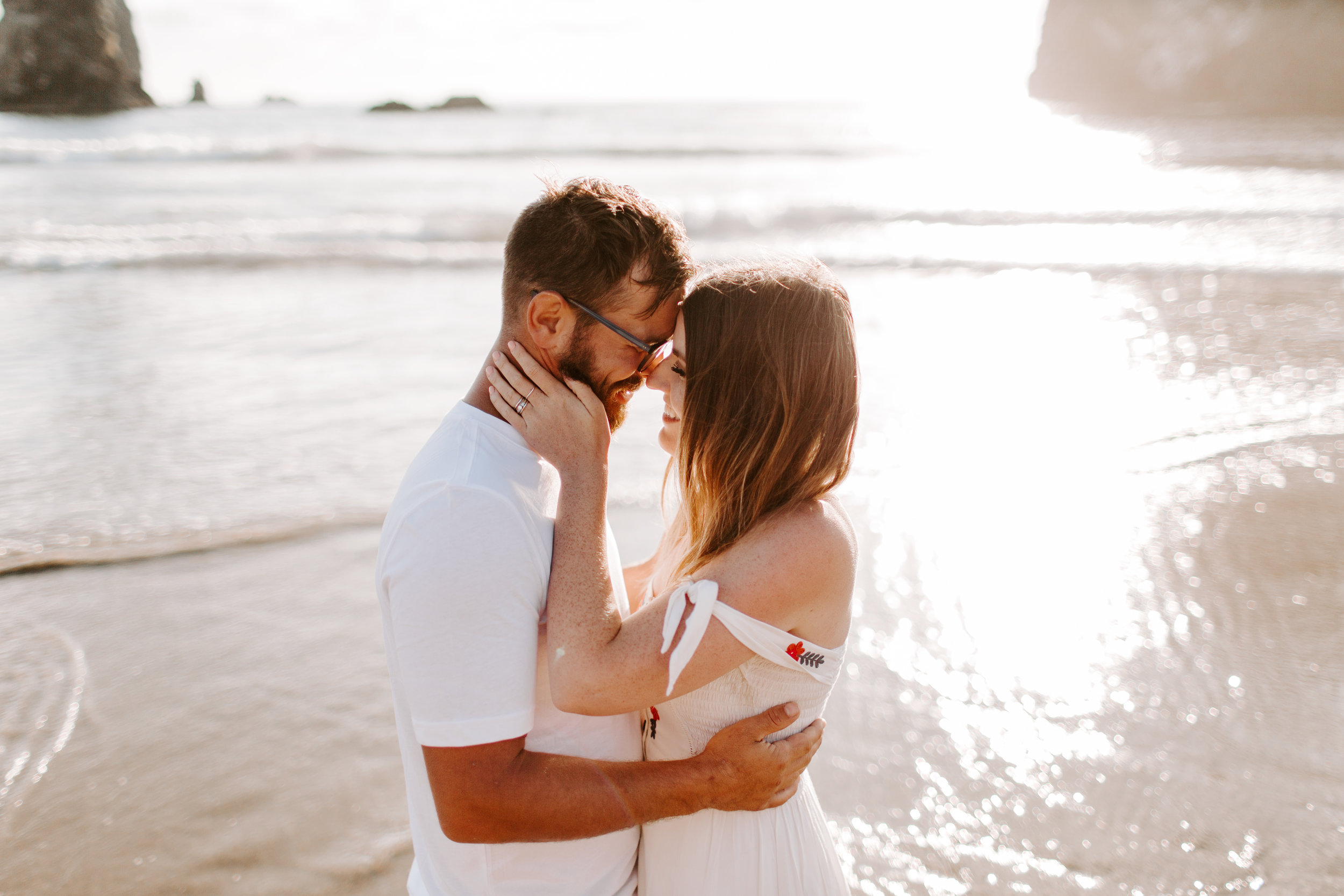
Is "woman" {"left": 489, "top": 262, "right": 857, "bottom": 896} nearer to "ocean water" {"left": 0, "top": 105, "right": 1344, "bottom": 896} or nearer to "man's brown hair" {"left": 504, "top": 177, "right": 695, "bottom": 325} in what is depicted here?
"man's brown hair" {"left": 504, "top": 177, "right": 695, "bottom": 325}

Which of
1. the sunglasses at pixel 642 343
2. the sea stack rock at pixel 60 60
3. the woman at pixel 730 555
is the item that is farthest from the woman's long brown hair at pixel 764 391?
the sea stack rock at pixel 60 60

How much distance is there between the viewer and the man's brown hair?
1889 mm

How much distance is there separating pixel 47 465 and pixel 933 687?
6.16 metres

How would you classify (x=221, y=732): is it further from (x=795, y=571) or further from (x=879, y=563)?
(x=879, y=563)

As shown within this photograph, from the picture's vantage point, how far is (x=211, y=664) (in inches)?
168

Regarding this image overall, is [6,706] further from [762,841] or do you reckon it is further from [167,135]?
[167,135]

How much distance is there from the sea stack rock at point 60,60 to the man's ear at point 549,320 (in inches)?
2500

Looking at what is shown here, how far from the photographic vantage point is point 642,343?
2066 millimetres

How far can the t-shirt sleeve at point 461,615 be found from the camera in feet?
5.38

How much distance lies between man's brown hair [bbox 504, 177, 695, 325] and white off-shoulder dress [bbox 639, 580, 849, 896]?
0.94 meters

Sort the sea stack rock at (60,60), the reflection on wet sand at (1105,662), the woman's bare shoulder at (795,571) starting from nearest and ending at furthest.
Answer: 1. the woman's bare shoulder at (795,571)
2. the reflection on wet sand at (1105,662)
3. the sea stack rock at (60,60)

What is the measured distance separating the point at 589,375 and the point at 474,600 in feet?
2.09

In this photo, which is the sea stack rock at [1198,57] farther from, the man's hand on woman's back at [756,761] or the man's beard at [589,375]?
the man's hand on woman's back at [756,761]

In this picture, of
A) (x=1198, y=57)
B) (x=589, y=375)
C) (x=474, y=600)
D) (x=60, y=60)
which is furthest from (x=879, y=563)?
(x=1198, y=57)
